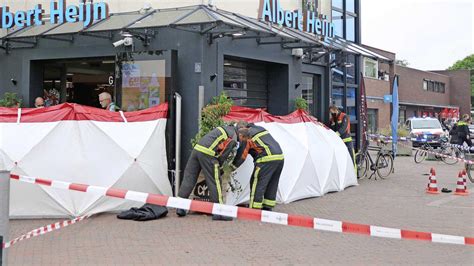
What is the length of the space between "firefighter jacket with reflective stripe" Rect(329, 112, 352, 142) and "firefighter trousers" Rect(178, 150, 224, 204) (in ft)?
19.4

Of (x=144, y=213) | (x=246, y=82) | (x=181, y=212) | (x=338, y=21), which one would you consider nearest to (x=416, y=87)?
(x=338, y=21)

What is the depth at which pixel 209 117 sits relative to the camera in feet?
31.9

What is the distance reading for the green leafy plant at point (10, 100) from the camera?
475 inches

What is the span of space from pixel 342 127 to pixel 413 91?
40631 mm

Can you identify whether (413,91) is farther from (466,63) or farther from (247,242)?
(466,63)

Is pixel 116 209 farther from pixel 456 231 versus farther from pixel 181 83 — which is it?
pixel 456 231

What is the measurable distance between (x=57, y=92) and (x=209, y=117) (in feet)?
20.8

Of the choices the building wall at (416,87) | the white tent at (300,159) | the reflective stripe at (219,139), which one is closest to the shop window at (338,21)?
the white tent at (300,159)

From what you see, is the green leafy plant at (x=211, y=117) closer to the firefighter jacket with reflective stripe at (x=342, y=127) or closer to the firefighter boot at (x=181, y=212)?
the firefighter boot at (x=181, y=212)

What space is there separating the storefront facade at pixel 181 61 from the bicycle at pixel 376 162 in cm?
157

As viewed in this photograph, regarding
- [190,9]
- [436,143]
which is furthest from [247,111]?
[436,143]

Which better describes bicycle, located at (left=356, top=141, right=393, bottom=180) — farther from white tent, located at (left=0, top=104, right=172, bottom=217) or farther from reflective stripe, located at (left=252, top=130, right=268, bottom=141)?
white tent, located at (left=0, top=104, right=172, bottom=217)

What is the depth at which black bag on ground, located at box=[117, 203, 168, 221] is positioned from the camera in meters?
8.25

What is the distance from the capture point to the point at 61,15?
34.3ft
